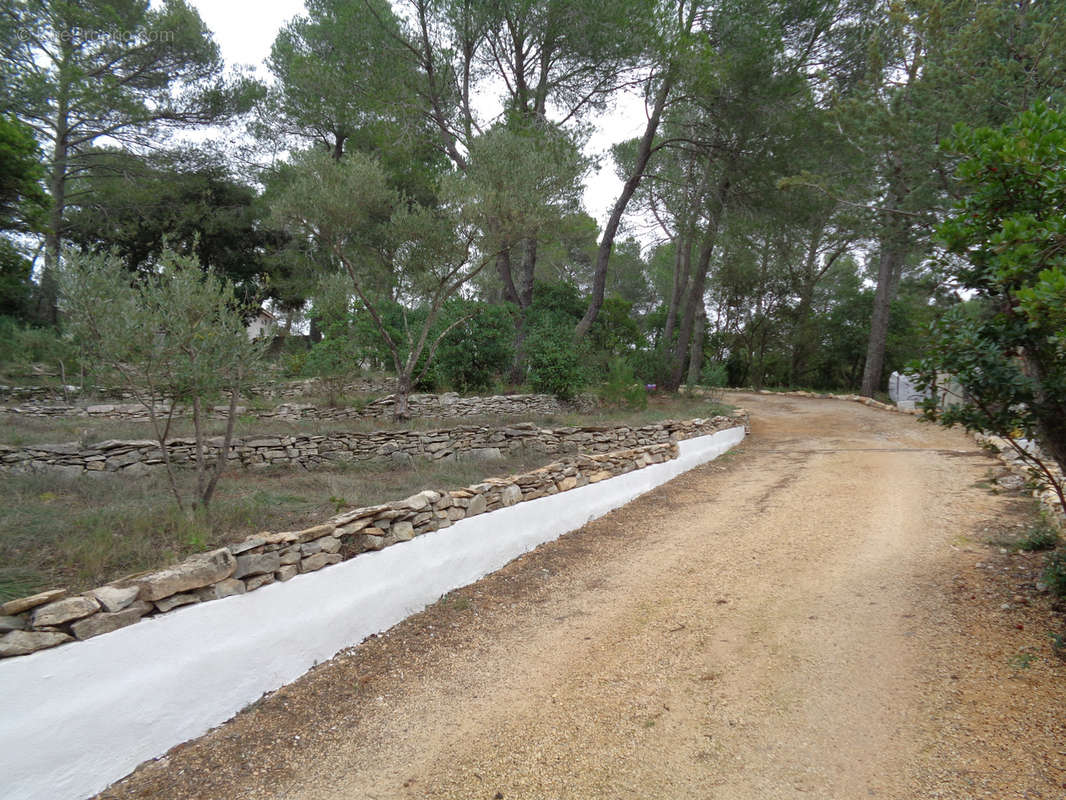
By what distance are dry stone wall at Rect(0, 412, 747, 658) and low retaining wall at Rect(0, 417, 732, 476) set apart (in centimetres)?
202

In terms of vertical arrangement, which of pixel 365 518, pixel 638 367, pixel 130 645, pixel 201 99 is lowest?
pixel 130 645

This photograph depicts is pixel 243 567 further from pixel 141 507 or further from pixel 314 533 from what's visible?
pixel 141 507

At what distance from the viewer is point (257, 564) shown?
293 cm

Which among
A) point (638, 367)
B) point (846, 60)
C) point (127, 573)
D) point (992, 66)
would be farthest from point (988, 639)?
point (846, 60)

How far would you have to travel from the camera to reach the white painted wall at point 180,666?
208 centimetres

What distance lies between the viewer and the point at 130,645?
2359mm

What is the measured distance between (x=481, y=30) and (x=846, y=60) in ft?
27.9

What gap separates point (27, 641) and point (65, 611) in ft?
0.48

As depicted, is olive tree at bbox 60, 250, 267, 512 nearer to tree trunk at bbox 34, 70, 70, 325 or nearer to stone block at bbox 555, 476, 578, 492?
stone block at bbox 555, 476, 578, 492


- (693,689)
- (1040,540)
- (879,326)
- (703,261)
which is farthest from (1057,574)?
(879,326)

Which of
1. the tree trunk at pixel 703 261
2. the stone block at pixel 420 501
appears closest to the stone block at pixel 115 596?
the stone block at pixel 420 501

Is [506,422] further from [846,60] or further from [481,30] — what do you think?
[846,60]

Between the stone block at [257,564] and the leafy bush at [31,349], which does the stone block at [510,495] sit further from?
the leafy bush at [31,349]

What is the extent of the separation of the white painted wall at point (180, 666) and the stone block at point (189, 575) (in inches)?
4.3
